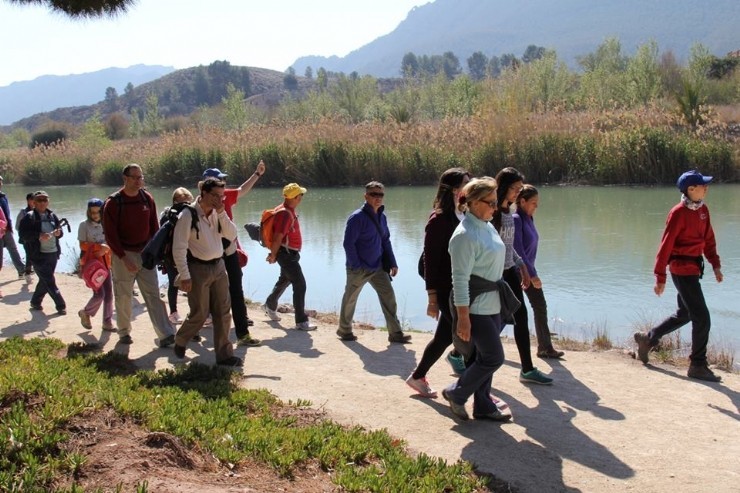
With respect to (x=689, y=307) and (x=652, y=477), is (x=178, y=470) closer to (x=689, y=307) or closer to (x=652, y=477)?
(x=652, y=477)

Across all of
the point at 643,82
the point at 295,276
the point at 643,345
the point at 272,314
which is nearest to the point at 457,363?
the point at 643,345

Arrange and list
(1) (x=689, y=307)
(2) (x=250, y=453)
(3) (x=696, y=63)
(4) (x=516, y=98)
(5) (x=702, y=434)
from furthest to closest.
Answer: (3) (x=696, y=63) < (4) (x=516, y=98) < (1) (x=689, y=307) < (5) (x=702, y=434) < (2) (x=250, y=453)

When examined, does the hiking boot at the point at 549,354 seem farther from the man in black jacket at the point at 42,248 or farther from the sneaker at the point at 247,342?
the man in black jacket at the point at 42,248

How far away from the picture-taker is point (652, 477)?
4.93m

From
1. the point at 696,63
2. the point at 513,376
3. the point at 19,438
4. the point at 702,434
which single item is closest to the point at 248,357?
the point at 513,376

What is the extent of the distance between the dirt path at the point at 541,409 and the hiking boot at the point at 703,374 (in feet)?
0.32

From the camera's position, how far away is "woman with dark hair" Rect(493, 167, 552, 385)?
21.6 ft

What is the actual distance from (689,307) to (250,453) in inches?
161

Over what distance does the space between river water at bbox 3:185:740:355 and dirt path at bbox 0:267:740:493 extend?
2543mm

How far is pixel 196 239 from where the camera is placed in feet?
23.2

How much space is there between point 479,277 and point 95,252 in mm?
5117

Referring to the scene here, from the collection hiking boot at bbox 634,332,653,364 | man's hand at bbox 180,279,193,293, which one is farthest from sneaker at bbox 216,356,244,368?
hiking boot at bbox 634,332,653,364

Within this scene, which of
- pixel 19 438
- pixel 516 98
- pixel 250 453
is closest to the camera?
pixel 19 438

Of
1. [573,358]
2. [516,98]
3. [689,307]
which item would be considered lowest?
[573,358]
